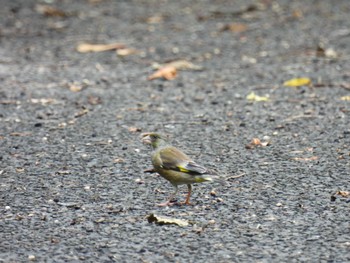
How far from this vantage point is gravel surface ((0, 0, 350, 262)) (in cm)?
480

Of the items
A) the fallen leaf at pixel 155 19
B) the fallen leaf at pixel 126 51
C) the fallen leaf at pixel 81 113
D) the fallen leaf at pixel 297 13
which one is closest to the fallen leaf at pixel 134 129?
the fallen leaf at pixel 81 113

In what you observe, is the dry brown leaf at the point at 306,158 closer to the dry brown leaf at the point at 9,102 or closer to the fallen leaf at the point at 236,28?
the dry brown leaf at the point at 9,102

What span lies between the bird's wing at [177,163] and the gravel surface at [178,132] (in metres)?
0.25

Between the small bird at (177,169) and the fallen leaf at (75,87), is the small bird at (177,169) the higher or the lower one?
the higher one

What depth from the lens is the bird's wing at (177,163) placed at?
17.5 ft

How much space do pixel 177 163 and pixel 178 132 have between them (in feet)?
6.93

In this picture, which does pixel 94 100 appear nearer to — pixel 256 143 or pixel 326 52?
pixel 256 143

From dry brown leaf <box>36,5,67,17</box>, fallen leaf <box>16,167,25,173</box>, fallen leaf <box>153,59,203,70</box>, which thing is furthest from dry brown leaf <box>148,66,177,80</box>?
dry brown leaf <box>36,5,67,17</box>

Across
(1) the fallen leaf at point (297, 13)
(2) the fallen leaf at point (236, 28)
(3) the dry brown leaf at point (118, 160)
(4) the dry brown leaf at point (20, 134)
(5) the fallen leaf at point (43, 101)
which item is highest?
(3) the dry brown leaf at point (118, 160)

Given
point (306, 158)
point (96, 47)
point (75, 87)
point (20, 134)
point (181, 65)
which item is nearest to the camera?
point (306, 158)

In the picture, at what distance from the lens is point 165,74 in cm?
986

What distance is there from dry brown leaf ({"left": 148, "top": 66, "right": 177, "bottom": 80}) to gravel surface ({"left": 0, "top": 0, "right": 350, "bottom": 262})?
0.08 m

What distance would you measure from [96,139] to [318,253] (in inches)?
124

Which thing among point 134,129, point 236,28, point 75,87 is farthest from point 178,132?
point 236,28
